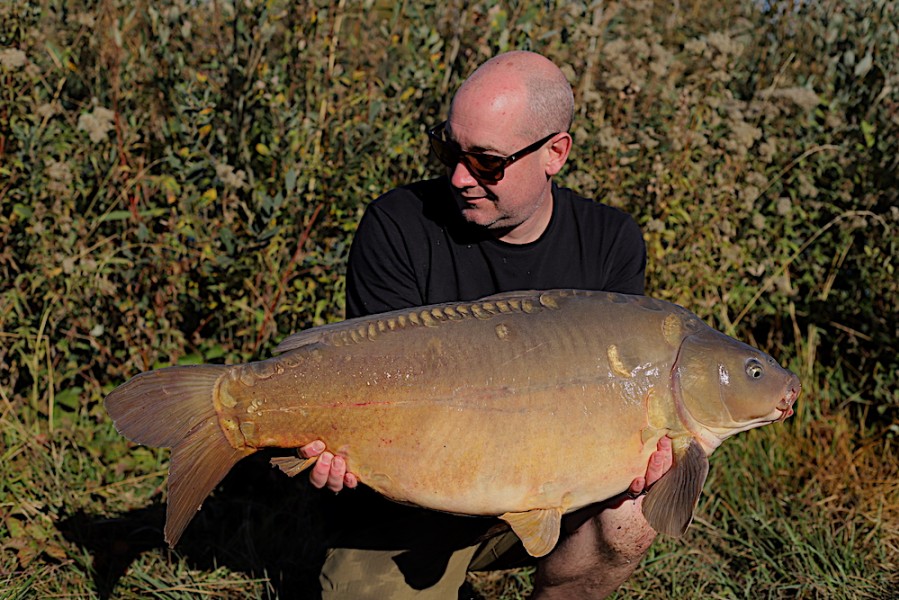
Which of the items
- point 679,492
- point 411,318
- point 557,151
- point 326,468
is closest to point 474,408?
point 411,318

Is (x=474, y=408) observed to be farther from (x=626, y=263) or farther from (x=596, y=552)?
(x=626, y=263)

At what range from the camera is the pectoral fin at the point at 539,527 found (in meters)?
2.06

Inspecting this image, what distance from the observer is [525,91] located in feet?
7.98

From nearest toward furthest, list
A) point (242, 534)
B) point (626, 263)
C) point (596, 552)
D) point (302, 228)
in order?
point (596, 552) → point (626, 263) → point (242, 534) → point (302, 228)

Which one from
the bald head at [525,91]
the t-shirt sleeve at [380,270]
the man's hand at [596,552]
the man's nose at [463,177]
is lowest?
the man's hand at [596,552]

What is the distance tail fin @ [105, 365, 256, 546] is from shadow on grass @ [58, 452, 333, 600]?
2.89 ft

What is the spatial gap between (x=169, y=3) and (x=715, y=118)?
1.87 metres

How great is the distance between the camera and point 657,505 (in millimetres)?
2135

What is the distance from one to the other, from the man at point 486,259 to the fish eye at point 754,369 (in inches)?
20.0

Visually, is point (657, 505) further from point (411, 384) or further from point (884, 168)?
point (884, 168)

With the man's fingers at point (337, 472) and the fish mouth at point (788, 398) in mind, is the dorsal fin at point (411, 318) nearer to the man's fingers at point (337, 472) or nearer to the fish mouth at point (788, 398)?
the man's fingers at point (337, 472)

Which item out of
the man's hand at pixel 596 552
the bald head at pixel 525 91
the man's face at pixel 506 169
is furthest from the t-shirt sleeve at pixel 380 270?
the man's hand at pixel 596 552

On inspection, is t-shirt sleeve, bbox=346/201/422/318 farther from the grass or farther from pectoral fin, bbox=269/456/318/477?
the grass

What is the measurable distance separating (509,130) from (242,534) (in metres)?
1.55
